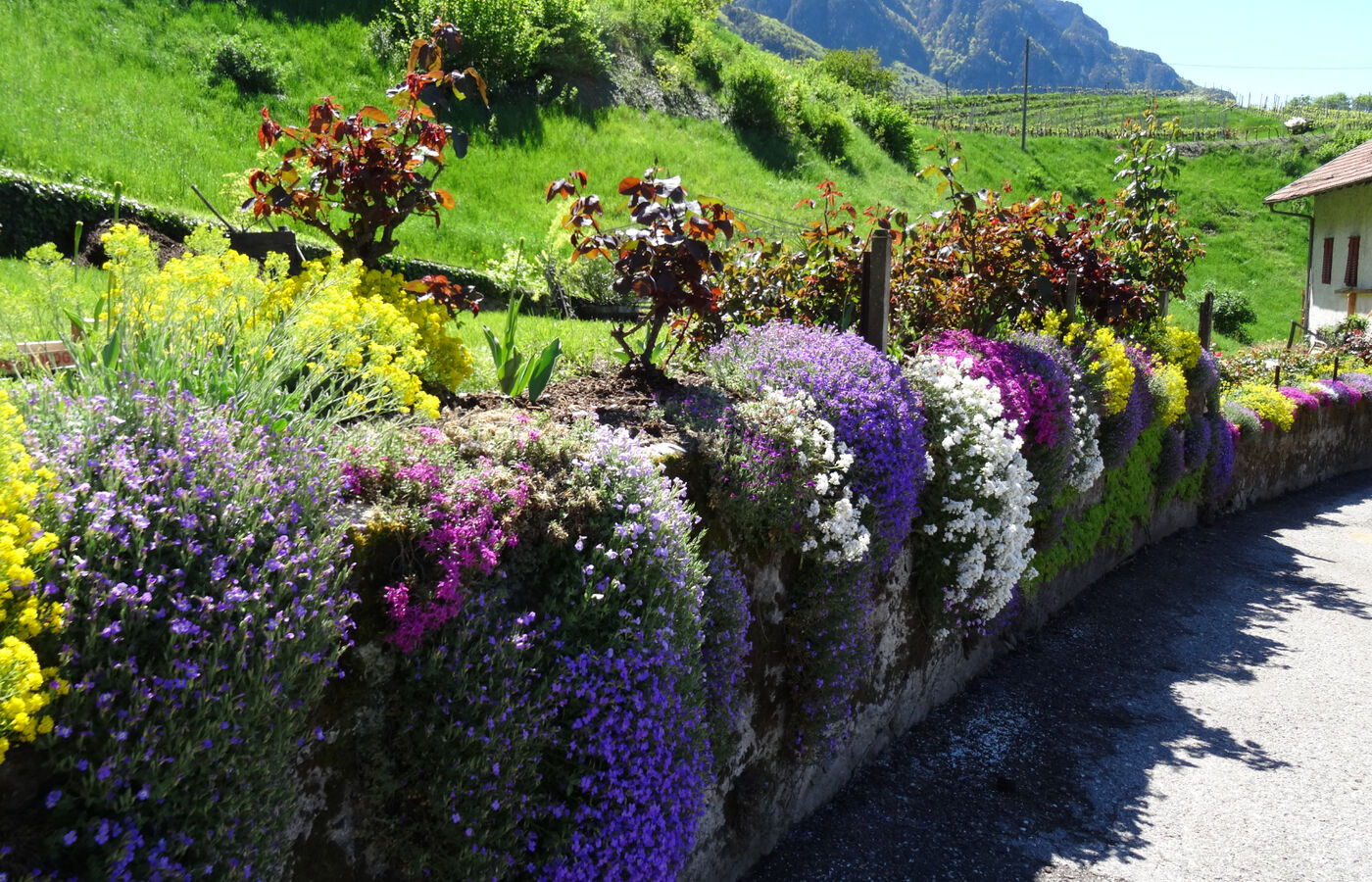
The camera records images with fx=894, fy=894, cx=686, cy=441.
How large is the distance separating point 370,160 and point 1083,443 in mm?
4938

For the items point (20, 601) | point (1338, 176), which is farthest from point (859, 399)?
point (1338, 176)

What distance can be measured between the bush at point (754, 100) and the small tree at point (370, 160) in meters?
20.5

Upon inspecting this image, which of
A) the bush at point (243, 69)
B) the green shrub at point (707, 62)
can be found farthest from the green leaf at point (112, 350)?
the green shrub at point (707, 62)

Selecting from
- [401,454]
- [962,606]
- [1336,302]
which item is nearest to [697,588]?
[401,454]

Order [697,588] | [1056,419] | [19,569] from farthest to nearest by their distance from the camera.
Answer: [1056,419]
[697,588]
[19,569]

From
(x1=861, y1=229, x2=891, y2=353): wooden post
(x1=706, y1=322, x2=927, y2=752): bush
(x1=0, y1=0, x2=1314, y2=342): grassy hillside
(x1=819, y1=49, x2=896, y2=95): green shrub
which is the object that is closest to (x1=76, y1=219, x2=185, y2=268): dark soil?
(x1=0, y1=0, x2=1314, y2=342): grassy hillside

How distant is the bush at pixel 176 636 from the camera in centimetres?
143

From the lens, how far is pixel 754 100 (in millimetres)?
23484

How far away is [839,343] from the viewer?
4.36 m

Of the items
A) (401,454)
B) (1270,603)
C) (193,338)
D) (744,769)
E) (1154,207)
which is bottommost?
(1270,603)

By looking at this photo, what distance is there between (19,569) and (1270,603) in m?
8.38

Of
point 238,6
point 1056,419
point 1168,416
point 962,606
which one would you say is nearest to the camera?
point 962,606

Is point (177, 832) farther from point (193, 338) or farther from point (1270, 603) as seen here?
point (1270, 603)

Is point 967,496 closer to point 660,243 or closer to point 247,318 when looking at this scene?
point 660,243
